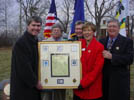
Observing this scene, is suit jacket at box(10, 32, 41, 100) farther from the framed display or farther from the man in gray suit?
the man in gray suit

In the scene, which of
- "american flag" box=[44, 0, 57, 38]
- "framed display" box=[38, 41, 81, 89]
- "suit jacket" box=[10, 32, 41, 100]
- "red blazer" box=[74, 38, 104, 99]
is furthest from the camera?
"american flag" box=[44, 0, 57, 38]

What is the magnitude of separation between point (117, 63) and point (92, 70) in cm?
47

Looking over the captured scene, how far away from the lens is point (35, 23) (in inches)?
124

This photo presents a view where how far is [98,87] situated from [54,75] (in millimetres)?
865

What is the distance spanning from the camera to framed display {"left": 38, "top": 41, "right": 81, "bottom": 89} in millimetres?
3416

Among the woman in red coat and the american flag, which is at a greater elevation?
the american flag

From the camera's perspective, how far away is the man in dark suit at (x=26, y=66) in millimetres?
2967

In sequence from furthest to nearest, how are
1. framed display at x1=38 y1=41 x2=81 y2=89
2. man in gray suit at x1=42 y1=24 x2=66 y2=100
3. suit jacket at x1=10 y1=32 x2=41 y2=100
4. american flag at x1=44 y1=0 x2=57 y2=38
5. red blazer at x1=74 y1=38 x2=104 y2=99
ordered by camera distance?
1. american flag at x1=44 y1=0 x2=57 y2=38
2. man in gray suit at x1=42 y1=24 x2=66 y2=100
3. framed display at x1=38 y1=41 x2=81 y2=89
4. red blazer at x1=74 y1=38 x2=104 y2=99
5. suit jacket at x1=10 y1=32 x2=41 y2=100

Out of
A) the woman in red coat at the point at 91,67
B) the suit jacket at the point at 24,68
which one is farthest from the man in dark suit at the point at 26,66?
the woman in red coat at the point at 91,67

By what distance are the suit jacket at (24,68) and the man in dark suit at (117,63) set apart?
1.31 meters

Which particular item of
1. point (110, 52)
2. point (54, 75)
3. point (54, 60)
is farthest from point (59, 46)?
point (110, 52)

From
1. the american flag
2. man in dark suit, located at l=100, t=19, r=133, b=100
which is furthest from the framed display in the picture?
the american flag

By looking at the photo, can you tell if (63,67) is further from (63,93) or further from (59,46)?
(63,93)

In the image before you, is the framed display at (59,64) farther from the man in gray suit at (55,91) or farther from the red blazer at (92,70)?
the man in gray suit at (55,91)
